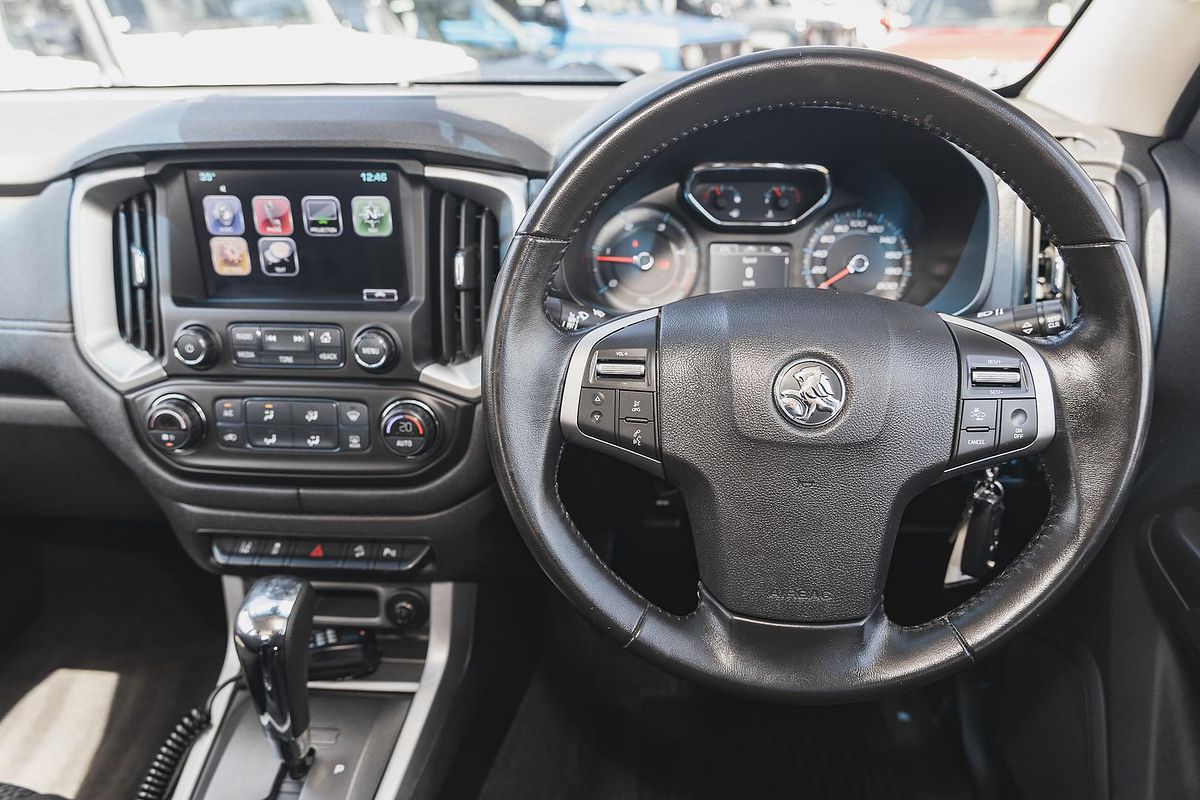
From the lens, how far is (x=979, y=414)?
92 cm

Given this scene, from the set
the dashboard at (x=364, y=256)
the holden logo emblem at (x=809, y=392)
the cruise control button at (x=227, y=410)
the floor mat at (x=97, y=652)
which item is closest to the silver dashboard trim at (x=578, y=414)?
the holden logo emblem at (x=809, y=392)

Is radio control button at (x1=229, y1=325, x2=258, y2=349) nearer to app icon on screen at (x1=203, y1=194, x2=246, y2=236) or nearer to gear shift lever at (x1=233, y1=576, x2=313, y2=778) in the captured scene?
app icon on screen at (x1=203, y1=194, x2=246, y2=236)

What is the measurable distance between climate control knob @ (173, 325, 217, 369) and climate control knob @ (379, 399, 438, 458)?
0.80 feet

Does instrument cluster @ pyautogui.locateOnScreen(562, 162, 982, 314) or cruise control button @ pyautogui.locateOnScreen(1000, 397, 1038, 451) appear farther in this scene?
instrument cluster @ pyautogui.locateOnScreen(562, 162, 982, 314)

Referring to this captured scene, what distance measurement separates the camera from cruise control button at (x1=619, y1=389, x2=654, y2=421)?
36.6 inches

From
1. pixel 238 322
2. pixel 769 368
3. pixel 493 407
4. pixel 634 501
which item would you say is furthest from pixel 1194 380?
pixel 238 322

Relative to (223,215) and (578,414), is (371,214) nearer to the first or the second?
(223,215)

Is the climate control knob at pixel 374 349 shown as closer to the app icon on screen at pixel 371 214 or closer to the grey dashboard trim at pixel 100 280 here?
the app icon on screen at pixel 371 214

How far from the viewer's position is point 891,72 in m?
0.82

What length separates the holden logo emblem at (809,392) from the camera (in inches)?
34.9

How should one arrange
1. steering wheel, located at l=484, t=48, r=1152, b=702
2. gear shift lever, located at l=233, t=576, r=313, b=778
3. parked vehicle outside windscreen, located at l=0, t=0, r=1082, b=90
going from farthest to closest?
parked vehicle outside windscreen, located at l=0, t=0, r=1082, b=90 < gear shift lever, located at l=233, t=576, r=313, b=778 < steering wheel, located at l=484, t=48, r=1152, b=702

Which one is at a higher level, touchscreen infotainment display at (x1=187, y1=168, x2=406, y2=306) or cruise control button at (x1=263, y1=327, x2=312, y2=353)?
touchscreen infotainment display at (x1=187, y1=168, x2=406, y2=306)

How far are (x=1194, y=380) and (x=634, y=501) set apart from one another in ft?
2.57

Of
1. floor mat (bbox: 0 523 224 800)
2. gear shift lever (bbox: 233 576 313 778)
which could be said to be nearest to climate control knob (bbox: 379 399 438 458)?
gear shift lever (bbox: 233 576 313 778)
